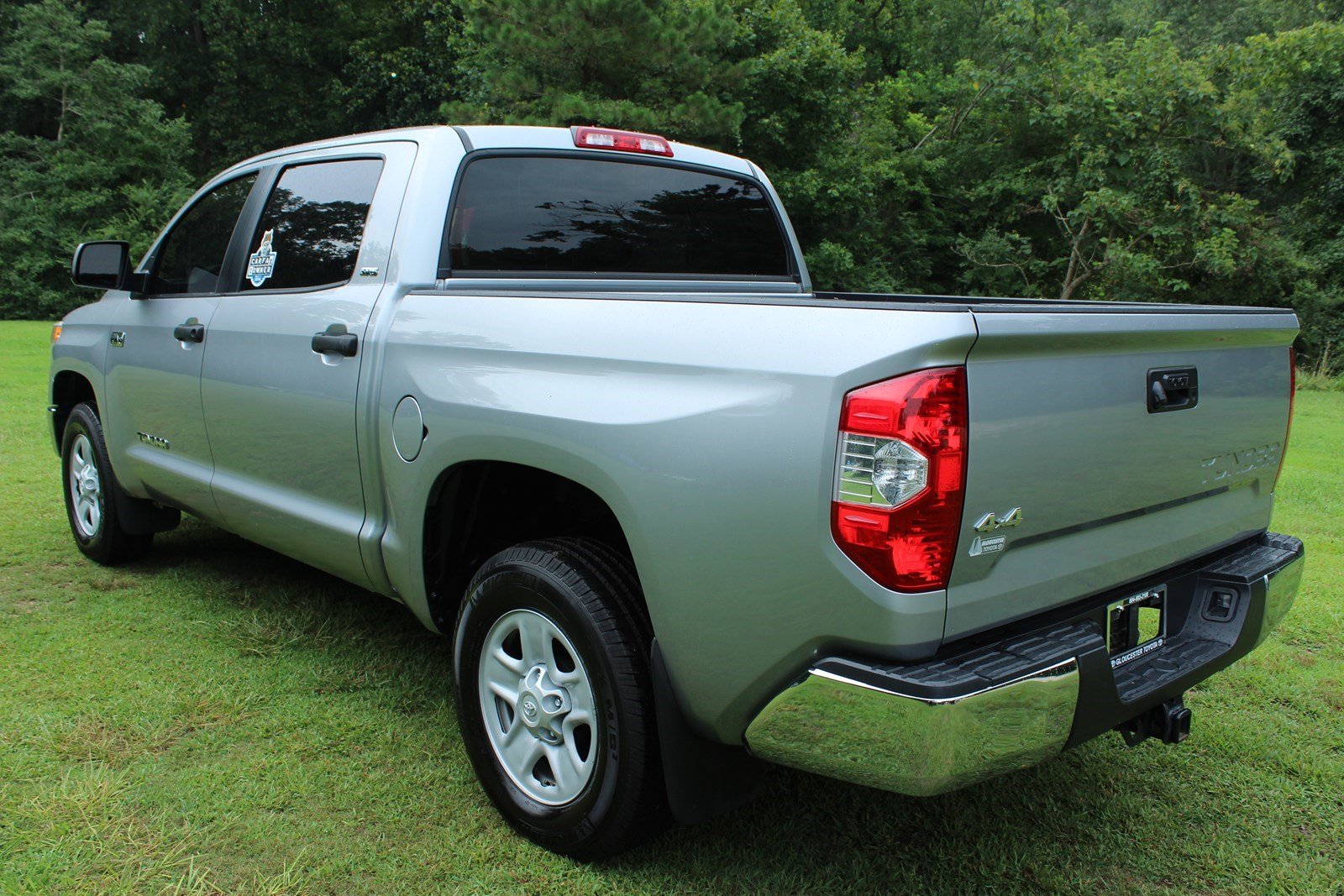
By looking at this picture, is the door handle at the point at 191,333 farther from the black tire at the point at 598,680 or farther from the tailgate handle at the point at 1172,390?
the tailgate handle at the point at 1172,390

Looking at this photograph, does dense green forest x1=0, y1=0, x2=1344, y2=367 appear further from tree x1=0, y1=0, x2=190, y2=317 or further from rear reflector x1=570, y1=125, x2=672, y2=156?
rear reflector x1=570, y1=125, x2=672, y2=156

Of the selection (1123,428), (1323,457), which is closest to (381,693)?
(1123,428)

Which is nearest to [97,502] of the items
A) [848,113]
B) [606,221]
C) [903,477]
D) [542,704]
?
[606,221]

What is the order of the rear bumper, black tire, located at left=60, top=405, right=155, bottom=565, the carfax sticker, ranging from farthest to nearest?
1. black tire, located at left=60, top=405, right=155, bottom=565
2. the carfax sticker
3. the rear bumper

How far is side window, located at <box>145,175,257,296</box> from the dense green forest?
12.1 m

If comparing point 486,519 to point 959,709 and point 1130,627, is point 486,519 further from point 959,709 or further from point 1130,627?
point 1130,627

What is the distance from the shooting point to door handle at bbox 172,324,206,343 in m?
3.72

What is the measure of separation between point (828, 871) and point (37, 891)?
72.3 inches

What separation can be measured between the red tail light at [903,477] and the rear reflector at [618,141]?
194 centimetres

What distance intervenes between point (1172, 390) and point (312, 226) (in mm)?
2688

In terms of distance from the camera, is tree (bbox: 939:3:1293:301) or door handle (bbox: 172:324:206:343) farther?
tree (bbox: 939:3:1293:301)

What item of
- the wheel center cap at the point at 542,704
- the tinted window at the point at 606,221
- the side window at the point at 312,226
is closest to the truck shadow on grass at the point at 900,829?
the wheel center cap at the point at 542,704

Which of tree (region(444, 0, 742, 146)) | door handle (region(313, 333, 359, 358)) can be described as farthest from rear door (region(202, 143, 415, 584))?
tree (region(444, 0, 742, 146))

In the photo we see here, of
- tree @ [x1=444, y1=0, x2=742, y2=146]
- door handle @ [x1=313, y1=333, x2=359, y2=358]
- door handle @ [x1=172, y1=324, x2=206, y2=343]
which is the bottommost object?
door handle @ [x1=172, y1=324, x2=206, y2=343]
